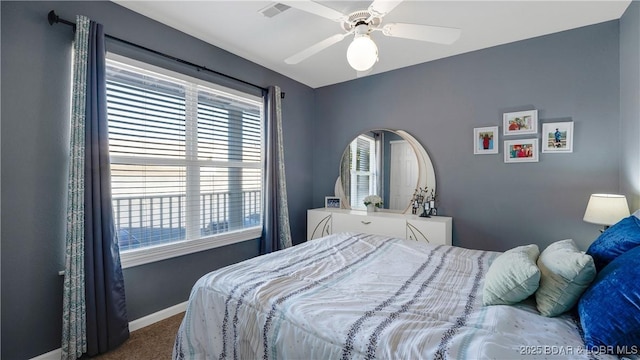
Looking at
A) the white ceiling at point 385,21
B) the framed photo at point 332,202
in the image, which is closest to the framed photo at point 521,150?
the white ceiling at point 385,21

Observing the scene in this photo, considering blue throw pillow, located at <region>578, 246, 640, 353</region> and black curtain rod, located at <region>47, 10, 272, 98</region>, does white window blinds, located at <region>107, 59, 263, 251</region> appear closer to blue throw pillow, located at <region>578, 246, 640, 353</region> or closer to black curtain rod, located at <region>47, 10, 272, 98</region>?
black curtain rod, located at <region>47, 10, 272, 98</region>

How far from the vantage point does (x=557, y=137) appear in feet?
8.38

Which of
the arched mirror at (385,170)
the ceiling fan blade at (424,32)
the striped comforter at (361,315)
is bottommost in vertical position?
the striped comforter at (361,315)

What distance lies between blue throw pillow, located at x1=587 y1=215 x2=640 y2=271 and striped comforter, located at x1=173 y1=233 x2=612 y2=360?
1.41ft

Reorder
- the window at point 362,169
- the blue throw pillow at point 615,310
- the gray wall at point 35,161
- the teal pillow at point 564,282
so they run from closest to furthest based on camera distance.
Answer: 1. the blue throw pillow at point 615,310
2. the teal pillow at point 564,282
3. the gray wall at point 35,161
4. the window at point 362,169

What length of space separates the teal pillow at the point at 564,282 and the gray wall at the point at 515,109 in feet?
5.92

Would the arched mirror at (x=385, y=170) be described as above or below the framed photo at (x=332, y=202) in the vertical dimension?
above

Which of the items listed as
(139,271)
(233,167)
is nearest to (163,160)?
Answer: (233,167)

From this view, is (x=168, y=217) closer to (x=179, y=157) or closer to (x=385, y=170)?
(x=179, y=157)

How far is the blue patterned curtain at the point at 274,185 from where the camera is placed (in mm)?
3234

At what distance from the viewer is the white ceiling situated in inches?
85.0

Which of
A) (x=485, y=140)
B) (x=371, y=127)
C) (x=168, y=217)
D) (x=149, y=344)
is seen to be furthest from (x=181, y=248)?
(x=485, y=140)

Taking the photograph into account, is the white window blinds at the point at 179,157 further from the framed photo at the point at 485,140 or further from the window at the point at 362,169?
the framed photo at the point at 485,140

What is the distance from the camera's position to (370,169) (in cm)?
364
